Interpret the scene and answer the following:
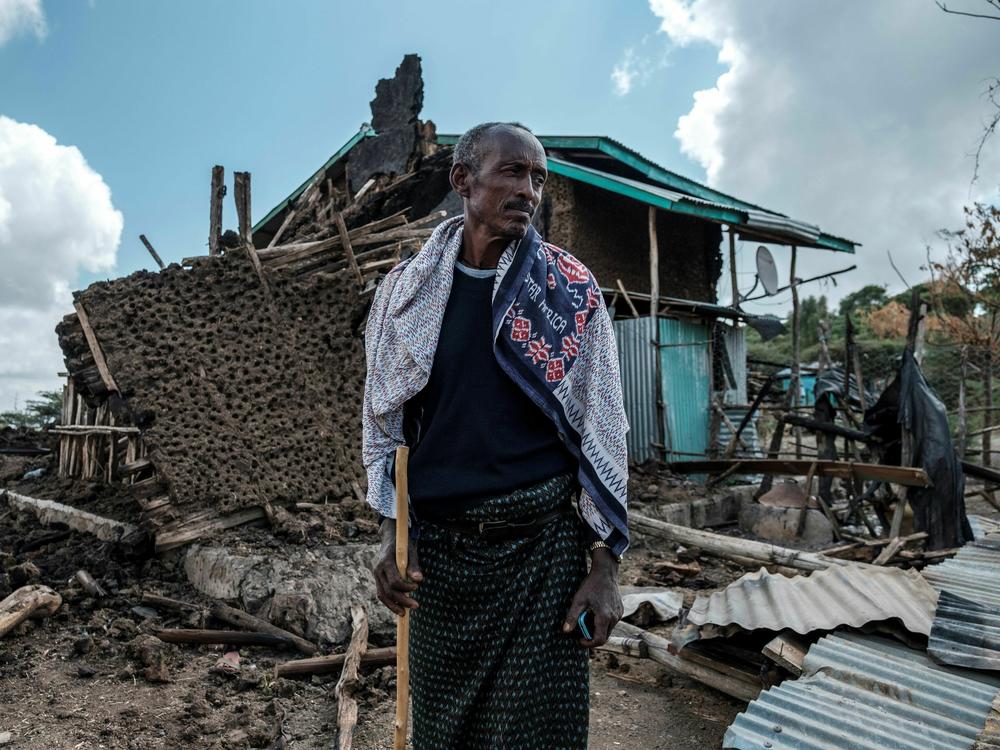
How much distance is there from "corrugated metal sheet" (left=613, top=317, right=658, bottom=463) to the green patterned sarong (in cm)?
894

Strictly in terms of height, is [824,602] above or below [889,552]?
above

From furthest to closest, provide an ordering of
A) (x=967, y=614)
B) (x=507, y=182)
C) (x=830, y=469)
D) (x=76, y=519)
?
(x=830, y=469)
(x=76, y=519)
(x=967, y=614)
(x=507, y=182)

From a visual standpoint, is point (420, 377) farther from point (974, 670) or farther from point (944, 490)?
point (944, 490)

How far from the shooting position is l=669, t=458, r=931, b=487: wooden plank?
6402mm

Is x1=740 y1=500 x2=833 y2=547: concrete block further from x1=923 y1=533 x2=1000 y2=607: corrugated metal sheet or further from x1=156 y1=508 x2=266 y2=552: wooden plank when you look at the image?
x1=156 y1=508 x2=266 y2=552: wooden plank

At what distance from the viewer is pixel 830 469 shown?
23.9 ft

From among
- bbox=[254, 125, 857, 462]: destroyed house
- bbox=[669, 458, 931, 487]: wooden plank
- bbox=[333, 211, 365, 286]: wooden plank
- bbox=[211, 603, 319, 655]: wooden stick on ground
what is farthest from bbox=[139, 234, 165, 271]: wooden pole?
bbox=[669, 458, 931, 487]: wooden plank

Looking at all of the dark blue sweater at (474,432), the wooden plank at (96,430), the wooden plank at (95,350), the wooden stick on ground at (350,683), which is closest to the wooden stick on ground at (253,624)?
the wooden stick on ground at (350,683)

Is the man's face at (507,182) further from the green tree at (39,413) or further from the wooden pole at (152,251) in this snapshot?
the green tree at (39,413)

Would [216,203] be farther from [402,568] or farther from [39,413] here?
[39,413]

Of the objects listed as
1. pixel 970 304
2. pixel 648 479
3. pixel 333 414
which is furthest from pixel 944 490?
pixel 970 304

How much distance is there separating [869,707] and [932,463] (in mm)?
4969

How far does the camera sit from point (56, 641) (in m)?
4.22

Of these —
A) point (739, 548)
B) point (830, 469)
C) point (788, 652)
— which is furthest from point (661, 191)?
point (788, 652)
